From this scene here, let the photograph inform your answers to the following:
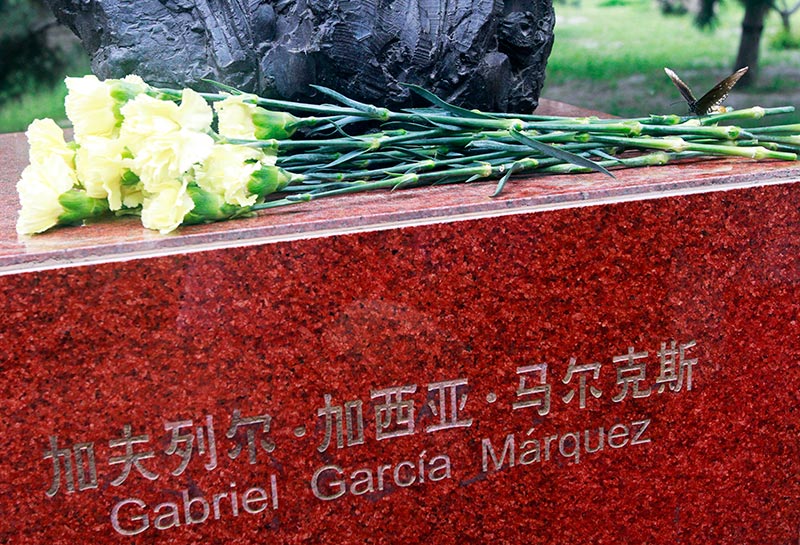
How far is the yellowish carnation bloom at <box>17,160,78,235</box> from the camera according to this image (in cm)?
182

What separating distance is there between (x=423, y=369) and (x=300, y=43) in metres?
0.83

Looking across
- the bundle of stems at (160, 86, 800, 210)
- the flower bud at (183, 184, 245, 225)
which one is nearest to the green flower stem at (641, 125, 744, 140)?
the bundle of stems at (160, 86, 800, 210)

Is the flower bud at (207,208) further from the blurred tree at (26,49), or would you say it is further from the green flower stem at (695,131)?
the blurred tree at (26,49)

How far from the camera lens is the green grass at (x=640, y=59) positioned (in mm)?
5129

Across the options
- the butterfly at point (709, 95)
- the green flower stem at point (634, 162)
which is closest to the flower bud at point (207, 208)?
the green flower stem at point (634, 162)

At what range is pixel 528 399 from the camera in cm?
201

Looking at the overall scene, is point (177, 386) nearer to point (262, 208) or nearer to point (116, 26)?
point (262, 208)

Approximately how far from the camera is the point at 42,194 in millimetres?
1823

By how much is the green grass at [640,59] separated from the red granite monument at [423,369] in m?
3.08

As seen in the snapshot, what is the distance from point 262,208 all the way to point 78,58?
332cm

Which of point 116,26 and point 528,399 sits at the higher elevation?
point 116,26

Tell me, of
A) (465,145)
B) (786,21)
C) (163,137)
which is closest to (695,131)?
(465,145)

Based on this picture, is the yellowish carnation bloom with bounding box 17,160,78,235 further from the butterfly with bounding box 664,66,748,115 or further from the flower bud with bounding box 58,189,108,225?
the butterfly with bounding box 664,66,748,115

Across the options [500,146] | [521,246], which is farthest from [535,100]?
[521,246]
